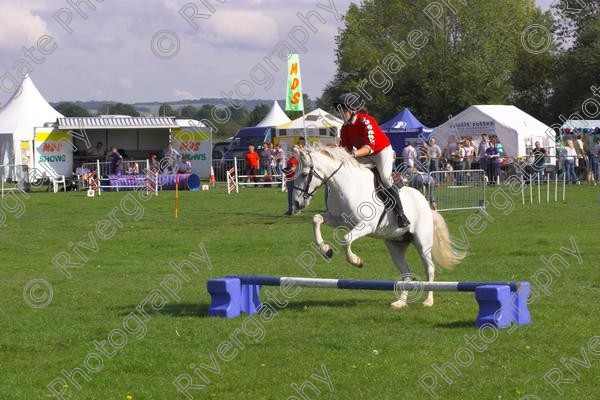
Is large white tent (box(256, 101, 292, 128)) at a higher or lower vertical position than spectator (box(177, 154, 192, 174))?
higher

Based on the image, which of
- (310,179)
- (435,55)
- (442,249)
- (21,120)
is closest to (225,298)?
(310,179)

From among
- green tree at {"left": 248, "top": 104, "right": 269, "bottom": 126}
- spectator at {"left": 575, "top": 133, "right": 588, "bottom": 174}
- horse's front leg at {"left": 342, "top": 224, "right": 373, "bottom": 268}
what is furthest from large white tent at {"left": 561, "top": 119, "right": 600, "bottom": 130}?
green tree at {"left": 248, "top": 104, "right": 269, "bottom": 126}

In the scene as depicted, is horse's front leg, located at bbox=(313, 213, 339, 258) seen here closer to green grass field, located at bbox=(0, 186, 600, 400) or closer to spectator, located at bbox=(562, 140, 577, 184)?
green grass field, located at bbox=(0, 186, 600, 400)

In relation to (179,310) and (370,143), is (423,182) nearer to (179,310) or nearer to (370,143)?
(370,143)

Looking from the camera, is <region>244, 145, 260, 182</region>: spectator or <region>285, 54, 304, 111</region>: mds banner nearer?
<region>244, 145, 260, 182</region>: spectator

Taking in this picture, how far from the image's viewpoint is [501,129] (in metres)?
45.7

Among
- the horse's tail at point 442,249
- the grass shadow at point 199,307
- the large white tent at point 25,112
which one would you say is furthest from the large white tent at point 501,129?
the grass shadow at point 199,307

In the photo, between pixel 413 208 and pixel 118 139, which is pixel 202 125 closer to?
pixel 118 139

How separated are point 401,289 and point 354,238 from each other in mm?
1161

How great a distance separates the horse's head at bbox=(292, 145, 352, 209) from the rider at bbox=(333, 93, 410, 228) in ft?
1.11

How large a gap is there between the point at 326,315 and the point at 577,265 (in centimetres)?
598

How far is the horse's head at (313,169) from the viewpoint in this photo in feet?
40.7

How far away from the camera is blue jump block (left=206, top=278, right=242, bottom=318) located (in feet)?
38.5

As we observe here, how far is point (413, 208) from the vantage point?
42.1 feet
